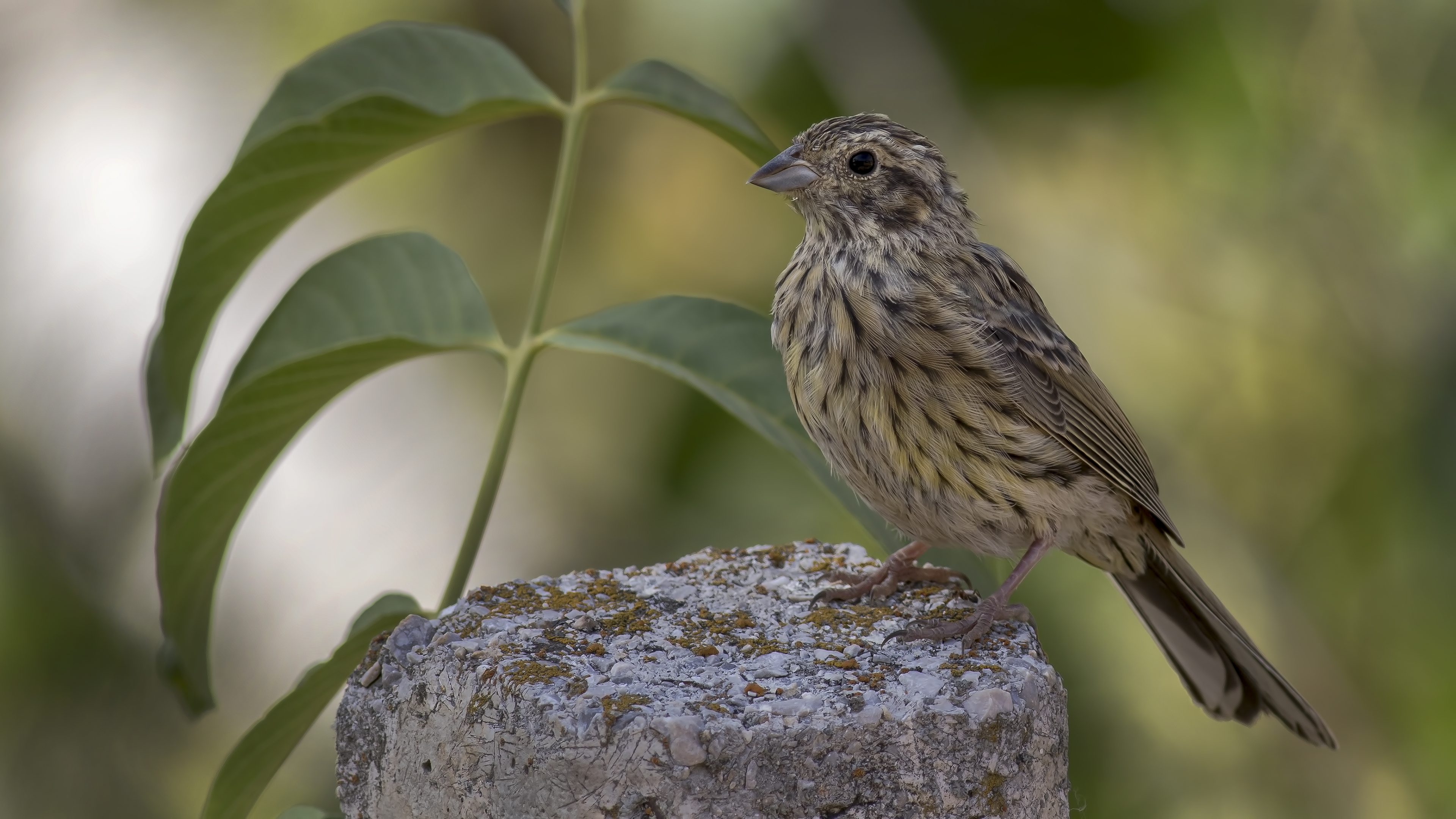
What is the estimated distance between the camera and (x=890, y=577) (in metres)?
2.33

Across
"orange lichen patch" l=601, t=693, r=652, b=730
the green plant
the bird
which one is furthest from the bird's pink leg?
"orange lichen patch" l=601, t=693, r=652, b=730

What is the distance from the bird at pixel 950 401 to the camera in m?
2.34

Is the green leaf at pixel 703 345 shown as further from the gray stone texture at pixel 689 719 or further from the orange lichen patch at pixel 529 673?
the orange lichen patch at pixel 529 673

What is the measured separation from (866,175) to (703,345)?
597 mm

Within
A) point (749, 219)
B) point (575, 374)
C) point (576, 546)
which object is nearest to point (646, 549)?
point (576, 546)

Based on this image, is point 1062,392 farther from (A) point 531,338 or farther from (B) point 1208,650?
(A) point 531,338

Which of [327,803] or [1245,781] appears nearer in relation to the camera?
[327,803]

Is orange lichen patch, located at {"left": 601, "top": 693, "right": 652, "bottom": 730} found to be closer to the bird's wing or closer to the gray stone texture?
the gray stone texture

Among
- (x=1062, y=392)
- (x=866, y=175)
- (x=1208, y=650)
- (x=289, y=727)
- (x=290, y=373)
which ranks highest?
(x=866, y=175)

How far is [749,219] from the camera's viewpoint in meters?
A: 5.52

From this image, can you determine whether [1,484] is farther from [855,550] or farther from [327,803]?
[855,550]

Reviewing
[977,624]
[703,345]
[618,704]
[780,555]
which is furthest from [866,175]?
[618,704]

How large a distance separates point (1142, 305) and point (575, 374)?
2393mm

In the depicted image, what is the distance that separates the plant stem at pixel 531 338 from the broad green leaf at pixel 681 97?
0.26ft
